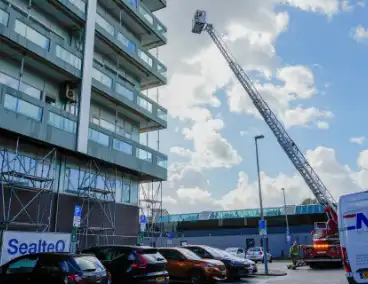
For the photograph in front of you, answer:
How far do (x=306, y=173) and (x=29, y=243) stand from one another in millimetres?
20680

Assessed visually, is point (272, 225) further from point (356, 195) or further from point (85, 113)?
point (356, 195)

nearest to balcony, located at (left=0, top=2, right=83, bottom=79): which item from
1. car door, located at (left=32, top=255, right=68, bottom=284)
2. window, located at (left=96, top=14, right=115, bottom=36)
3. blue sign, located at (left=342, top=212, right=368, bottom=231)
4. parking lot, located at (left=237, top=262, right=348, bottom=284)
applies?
window, located at (left=96, top=14, right=115, bottom=36)

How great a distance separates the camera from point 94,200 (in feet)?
73.0

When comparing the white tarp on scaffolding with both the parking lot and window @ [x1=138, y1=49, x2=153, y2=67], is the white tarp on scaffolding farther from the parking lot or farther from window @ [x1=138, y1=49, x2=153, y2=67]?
window @ [x1=138, y1=49, x2=153, y2=67]

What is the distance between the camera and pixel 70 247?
15.3 metres

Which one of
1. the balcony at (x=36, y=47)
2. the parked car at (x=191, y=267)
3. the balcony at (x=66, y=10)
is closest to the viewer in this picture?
the parked car at (x=191, y=267)

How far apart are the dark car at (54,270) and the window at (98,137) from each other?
39.6 ft

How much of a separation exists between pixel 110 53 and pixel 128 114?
4.10 metres

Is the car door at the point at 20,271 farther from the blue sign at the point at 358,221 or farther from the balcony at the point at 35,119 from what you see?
the balcony at the point at 35,119

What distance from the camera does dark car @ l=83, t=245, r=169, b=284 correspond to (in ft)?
38.7

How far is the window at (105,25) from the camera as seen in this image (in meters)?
23.4

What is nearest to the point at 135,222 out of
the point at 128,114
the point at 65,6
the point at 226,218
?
the point at 128,114

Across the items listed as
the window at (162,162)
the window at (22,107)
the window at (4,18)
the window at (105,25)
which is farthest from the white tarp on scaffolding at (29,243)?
the window at (105,25)

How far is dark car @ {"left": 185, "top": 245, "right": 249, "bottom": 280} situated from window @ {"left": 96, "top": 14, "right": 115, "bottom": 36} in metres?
14.0
